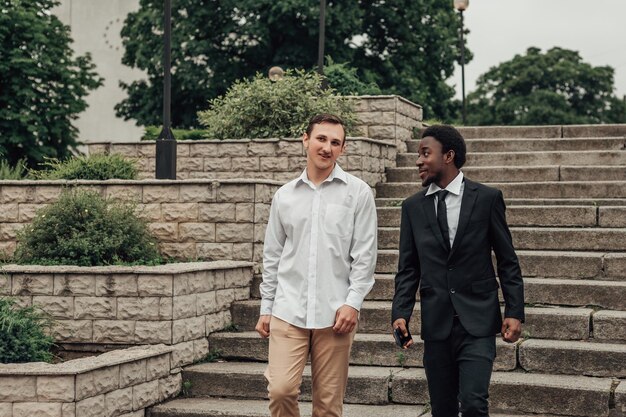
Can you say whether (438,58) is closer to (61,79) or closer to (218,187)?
(61,79)

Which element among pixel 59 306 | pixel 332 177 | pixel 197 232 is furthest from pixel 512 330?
pixel 197 232

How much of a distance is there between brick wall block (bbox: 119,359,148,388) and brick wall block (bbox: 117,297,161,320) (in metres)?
0.58

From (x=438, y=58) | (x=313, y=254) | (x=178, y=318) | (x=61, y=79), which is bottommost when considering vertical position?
(x=178, y=318)

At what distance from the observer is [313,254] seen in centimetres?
548

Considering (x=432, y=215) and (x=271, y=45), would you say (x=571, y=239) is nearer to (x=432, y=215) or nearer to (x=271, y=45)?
(x=432, y=215)

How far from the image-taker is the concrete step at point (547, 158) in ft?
40.9

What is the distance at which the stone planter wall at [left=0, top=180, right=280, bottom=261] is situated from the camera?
389 inches

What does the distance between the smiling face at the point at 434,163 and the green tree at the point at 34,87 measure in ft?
48.2

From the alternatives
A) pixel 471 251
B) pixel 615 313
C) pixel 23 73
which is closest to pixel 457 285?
pixel 471 251

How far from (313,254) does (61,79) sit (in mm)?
15722

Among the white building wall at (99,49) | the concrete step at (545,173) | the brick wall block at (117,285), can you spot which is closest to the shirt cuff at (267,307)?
the brick wall block at (117,285)

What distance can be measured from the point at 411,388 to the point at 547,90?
158 ft

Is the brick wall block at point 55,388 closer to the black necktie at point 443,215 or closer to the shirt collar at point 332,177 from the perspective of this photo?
the shirt collar at point 332,177

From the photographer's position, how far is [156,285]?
8.31 meters
